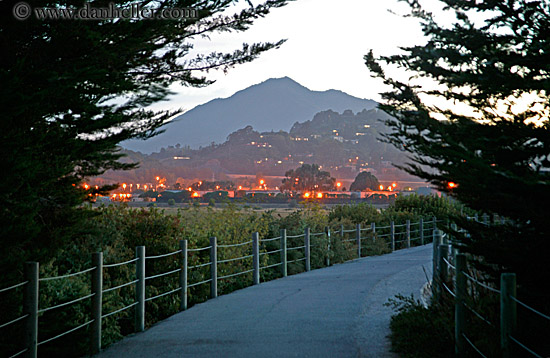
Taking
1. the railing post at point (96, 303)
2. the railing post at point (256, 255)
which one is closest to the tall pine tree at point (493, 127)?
the railing post at point (96, 303)

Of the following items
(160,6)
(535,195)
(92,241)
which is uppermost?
(160,6)

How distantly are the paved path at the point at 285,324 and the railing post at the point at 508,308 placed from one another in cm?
241

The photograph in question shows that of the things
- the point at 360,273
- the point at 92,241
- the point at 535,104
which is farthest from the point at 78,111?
the point at 360,273

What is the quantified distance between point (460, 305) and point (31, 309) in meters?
4.85

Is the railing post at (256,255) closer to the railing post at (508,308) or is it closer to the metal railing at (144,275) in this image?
the metal railing at (144,275)

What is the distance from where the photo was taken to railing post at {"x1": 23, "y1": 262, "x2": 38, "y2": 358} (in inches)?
280

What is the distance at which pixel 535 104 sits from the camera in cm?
688

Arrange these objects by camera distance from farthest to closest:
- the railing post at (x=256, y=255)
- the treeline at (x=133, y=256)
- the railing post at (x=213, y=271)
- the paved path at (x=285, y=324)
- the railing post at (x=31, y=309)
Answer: the railing post at (x=256, y=255) → the railing post at (x=213, y=271) → the treeline at (x=133, y=256) → the paved path at (x=285, y=324) → the railing post at (x=31, y=309)

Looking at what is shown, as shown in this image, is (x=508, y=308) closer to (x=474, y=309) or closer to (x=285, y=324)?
(x=474, y=309)

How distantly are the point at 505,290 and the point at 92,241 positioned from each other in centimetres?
817

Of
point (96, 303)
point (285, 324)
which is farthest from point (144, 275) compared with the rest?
point (285, 324)

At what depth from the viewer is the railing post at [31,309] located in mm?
7113

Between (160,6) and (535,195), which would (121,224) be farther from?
(535,195)

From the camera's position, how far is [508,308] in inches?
200
